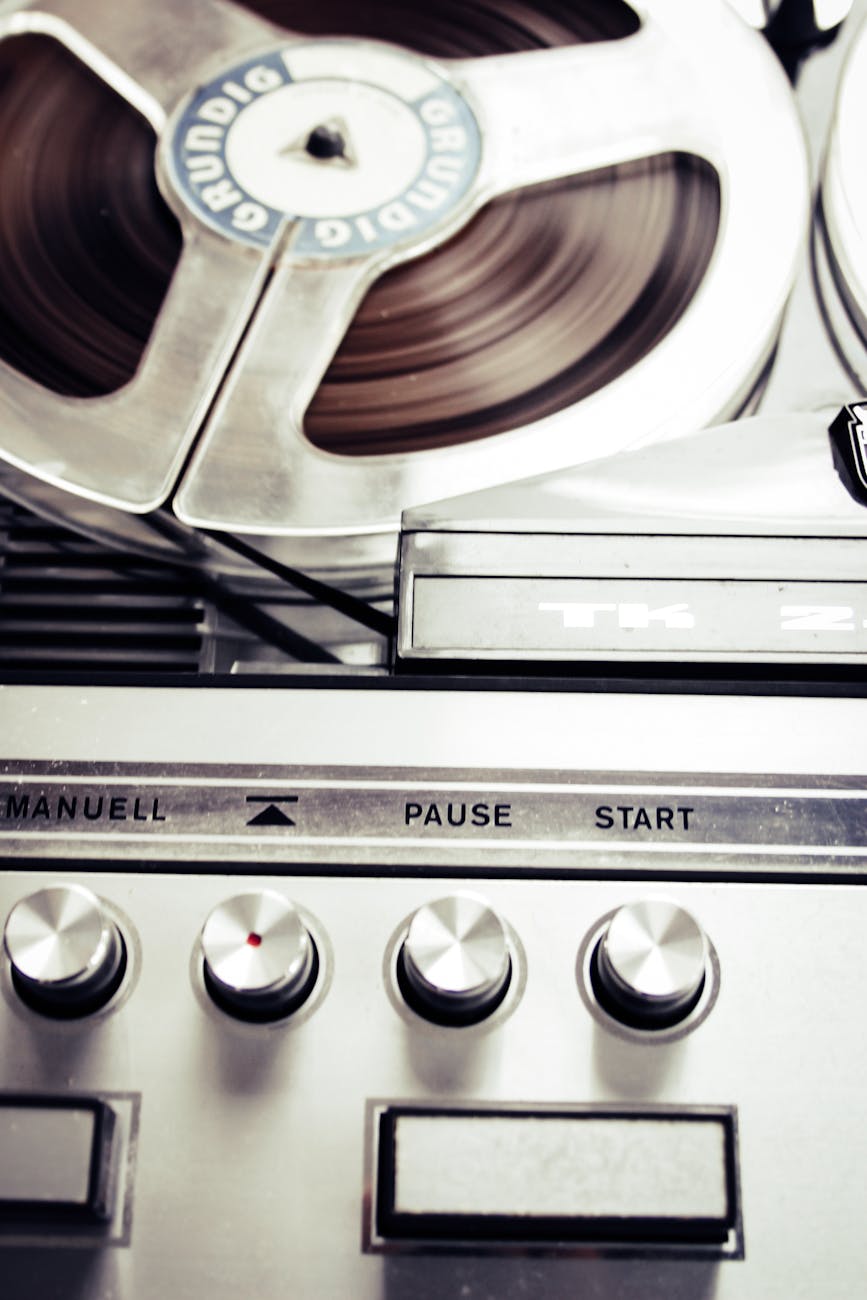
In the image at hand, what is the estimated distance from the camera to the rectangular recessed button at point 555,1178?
22.8 inches

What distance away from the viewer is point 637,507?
838mm

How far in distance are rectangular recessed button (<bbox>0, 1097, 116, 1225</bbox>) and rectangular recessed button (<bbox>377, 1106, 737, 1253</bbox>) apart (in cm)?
13

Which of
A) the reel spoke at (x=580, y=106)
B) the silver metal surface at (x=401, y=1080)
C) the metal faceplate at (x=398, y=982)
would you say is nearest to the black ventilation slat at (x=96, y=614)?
the metal faceplate at (x=398, y=982)


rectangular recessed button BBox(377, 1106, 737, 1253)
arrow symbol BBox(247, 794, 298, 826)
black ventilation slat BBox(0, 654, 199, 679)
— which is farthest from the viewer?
black ventilation slat BBox(0, 654, 199, 679)

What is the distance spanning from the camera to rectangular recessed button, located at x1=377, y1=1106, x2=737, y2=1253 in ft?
1.90

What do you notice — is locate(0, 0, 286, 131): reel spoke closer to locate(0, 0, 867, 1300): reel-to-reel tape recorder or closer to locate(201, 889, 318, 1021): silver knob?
locate(0, 0, 867, 1300): reel-to-reel tape recorder

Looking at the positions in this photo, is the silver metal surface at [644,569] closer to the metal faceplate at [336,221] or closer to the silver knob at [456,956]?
the metal faceplate at [336,221]

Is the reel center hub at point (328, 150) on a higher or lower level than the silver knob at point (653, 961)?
higher

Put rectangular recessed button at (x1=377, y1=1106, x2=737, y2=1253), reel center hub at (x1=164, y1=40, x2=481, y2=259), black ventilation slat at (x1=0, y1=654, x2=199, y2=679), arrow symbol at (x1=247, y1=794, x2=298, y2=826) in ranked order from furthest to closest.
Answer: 1. reel center hub at (x1=164, y1=40, x2=481, y2=259)
2. black ventilation slat at (x1=0, y1=654, x2=199, y2=679)
3. arrow symbol at (x1=247, y1=794, x2=298, y2=826)
4. rectangular recessed button at (x1=377, y1=1106, x2=737, y2=1253)

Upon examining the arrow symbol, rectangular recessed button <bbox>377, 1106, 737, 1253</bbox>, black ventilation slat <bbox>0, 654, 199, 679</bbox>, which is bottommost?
rectangular recessed button <bbox>377, 1106, 737, 1253</bbox>

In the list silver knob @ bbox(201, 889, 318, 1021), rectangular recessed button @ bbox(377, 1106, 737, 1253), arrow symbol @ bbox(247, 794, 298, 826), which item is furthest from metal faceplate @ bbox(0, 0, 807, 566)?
rectangular recessed button @ bbox(377, 1106, 737, 1253)

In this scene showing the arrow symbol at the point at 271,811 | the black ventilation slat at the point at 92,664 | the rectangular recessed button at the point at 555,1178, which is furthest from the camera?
the black ventilation slat at the point at 92,664

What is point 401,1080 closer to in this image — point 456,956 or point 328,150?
point 456,956

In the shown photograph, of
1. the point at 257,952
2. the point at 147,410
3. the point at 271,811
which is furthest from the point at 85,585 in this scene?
the point at 257,952
